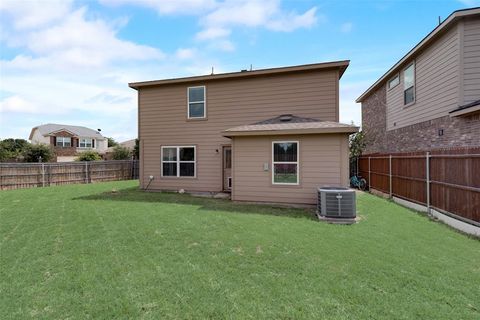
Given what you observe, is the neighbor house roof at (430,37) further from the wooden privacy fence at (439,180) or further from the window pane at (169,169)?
the window pane at (169,169)

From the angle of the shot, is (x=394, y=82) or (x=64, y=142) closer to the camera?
(x=394, y=82)

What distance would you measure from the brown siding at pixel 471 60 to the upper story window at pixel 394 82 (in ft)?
16.5

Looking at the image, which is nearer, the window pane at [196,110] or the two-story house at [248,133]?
the two-story house at [248,133]

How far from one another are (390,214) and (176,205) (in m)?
6.38

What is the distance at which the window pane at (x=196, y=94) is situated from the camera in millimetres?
11664

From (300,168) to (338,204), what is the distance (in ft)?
6.70

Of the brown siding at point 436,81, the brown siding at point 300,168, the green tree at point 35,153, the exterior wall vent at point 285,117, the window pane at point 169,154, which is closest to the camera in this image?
the brown siding at point 300,168

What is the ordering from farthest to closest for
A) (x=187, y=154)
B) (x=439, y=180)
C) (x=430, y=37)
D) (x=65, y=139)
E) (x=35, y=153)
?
(x=65, y=139) < (x=35, y=153) < (x=187, y=154) < (x=430, y=37) < (x=439, y=180)

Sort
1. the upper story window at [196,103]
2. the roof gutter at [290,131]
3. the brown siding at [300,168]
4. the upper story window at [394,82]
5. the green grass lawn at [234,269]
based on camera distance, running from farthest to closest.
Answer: the upper story window at [394,82]
the upper story window at [196,103]
the brown siding at [300,168]
the roof gutter at [290,131]
the green grass lawn at [234,269]

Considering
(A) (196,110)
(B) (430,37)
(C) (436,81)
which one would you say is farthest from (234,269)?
(B) (430,37)

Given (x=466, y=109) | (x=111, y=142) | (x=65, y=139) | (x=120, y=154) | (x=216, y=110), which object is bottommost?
(x=120, y=154)

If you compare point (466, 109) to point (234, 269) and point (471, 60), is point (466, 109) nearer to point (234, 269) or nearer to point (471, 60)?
point (471, 60)

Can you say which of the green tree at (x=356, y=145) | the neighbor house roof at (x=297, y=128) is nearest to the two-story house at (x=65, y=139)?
the neighbor house roof at (x=297, y=128)

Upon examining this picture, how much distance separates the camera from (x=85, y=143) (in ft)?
128
